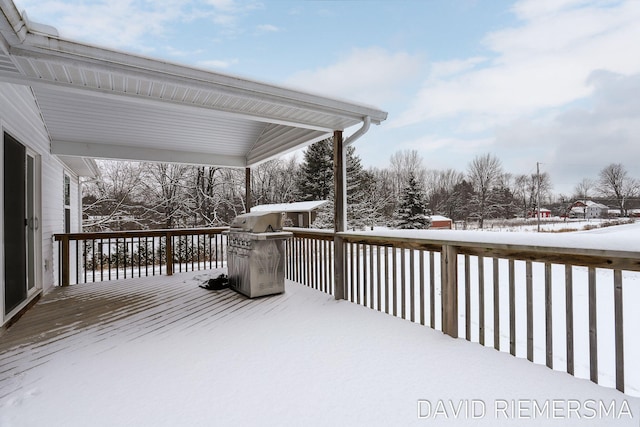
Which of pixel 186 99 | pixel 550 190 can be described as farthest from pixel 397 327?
pixel 550 190

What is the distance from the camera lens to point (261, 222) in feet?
14.2

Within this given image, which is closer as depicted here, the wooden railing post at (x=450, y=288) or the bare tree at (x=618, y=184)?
the wooden railing post at (x=450, y=288)

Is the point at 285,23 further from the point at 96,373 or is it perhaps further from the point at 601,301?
the point at 601,301

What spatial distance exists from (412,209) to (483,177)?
12.7 metres

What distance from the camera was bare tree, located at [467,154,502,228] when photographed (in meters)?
25.8

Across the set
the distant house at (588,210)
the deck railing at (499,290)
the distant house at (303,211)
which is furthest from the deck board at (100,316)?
the distant house at (588,210)

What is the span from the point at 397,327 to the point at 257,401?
65.3 inches

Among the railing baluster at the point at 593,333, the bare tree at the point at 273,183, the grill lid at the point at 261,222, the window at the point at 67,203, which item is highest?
the bare tree at the point at 273,183

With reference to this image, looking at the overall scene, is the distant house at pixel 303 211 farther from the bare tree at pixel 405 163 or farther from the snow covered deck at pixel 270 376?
the bare tree at pixel 405 163

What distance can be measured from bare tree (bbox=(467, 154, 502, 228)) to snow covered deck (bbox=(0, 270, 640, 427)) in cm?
2594

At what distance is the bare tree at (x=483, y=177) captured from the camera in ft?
84.6

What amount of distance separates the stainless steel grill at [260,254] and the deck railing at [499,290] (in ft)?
2.08

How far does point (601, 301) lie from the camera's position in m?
8.11

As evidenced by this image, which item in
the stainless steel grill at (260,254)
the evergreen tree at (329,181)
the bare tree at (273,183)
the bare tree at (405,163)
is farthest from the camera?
the bare tree at (405,163)
